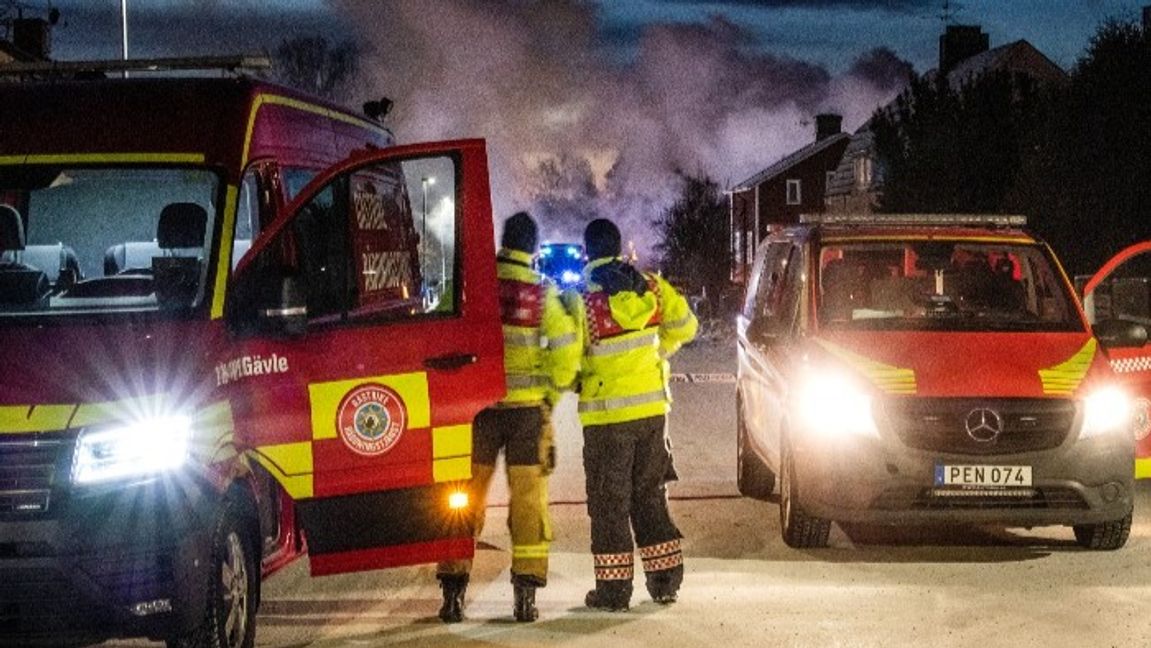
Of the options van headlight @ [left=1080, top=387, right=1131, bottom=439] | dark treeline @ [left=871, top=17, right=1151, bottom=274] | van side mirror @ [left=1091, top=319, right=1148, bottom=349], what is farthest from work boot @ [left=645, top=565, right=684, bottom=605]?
dark treeline @ [left=871, top=17, right=1151, bottom=274]

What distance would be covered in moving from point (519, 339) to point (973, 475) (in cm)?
263

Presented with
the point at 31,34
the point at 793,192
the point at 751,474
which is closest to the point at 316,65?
the point at 31,34

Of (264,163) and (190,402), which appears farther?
(264,163)

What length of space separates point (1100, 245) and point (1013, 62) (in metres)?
29.9

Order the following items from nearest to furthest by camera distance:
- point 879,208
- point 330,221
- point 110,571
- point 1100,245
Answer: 1. point 110,571
2. point 330,221
3. point 1100,245
4. point 879,208

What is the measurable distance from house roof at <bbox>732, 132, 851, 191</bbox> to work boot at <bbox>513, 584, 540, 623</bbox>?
75292 millimetres

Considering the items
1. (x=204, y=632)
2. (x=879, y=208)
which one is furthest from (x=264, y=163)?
(x=879, y=208)

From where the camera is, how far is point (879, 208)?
142ft

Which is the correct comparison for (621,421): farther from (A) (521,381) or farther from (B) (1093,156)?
(B) (1093,156)

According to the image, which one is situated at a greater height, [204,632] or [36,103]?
[36,103]

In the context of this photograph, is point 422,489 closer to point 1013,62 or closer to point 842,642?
point 842,642

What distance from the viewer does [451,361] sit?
724 centimetres

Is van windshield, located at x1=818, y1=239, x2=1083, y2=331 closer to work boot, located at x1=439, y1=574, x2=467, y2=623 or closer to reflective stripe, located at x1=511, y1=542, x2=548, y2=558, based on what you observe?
reflective stripe, located at x1=511, y1=542, x2=548, y2=558

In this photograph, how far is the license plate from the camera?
8867 millimetres
